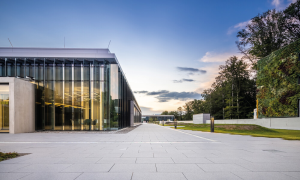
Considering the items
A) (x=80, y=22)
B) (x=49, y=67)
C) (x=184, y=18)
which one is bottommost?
(x=49, y=67)

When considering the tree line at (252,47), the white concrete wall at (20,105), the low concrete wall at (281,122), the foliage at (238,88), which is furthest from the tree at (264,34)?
the white concrete wall at (20,105)

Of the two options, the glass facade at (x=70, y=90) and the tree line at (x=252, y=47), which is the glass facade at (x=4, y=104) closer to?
the glass facade at (x=70, y=90)

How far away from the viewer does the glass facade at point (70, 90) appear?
2288 centimetres

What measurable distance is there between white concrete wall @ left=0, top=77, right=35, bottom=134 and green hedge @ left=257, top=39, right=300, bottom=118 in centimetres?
3436

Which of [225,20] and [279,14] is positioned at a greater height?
[279,14]

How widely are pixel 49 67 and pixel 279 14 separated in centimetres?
4148

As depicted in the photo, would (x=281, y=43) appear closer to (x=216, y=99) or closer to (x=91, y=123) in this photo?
(x=216, y=99)

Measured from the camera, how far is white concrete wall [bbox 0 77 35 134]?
1944cm

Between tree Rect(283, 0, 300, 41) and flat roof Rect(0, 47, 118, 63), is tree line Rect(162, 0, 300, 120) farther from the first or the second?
flat roof Rect(0, 47, 118, 63)

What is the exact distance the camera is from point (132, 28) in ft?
74.1

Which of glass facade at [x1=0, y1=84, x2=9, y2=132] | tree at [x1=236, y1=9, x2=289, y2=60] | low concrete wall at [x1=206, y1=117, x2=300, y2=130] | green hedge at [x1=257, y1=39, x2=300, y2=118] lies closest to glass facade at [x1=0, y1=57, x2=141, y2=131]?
glass facade at [x1=0, y1=84, x2=9, y2=132]

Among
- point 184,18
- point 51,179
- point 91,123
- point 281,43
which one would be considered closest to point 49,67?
point 91,123

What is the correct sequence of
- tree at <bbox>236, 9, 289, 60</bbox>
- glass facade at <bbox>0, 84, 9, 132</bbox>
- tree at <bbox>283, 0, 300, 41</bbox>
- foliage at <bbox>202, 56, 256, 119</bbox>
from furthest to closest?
foliage at <bbox>202, 56, 256, 119</bbox>
tree at <bbox>236, 9, 289, 60</bbox>
tree at <bbox>283, 0, 300, 41</bbox>
glass facade at <bbox>0, 84, 9, 132</bbox>

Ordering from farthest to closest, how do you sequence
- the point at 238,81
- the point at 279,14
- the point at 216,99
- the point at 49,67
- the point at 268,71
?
the point at 216,99 → the point at 238,81 → the point at 279,14 → the point at 268,71 → the point at 49,67
